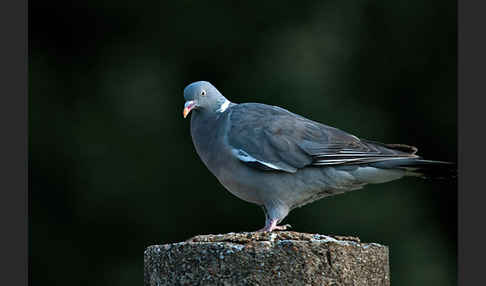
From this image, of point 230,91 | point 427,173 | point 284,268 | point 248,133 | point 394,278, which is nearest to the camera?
point 284,268

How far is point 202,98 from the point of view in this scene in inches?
214

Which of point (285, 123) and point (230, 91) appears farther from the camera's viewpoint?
point (230, 91)

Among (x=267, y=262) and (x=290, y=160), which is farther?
(x=290, y=160)

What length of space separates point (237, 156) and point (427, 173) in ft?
4.39

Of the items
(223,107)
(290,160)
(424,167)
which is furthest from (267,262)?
(223,107)

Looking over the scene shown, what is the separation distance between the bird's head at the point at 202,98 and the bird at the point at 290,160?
0.07 metres

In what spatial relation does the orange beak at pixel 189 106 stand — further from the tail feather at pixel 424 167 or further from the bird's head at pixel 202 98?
the tail feather at pixel 424 167

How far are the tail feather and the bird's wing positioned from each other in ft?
0.20

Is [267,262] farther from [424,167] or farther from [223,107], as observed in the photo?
[223,107]

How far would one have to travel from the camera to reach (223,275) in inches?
149

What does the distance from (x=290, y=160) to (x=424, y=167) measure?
0.93 metres

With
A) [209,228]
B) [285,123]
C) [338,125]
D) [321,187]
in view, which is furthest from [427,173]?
[209,228]

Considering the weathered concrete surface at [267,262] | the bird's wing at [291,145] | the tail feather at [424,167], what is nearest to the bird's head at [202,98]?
the bird's wing at [291,145]

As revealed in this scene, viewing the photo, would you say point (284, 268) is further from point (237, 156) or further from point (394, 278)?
point (394, 278)
